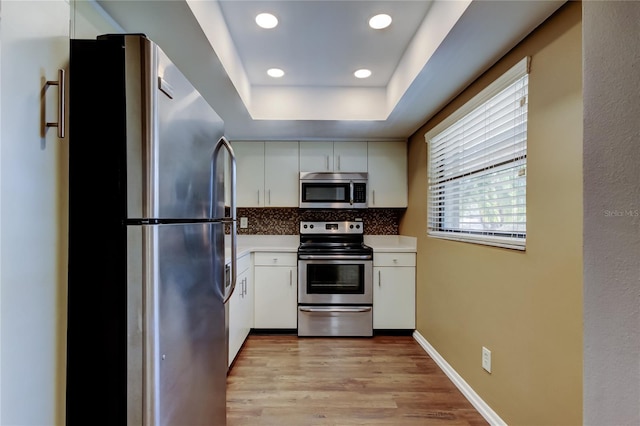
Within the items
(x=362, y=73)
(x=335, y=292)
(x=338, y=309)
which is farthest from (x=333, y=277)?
(x=362, y=73)

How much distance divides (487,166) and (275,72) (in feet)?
5.62

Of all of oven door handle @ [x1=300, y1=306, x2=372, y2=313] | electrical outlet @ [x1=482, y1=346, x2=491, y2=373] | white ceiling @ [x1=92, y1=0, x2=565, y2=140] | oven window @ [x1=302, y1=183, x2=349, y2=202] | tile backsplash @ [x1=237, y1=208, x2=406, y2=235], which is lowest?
oven door handle @ [x1=300, y1=306, x2=372, y2=313]

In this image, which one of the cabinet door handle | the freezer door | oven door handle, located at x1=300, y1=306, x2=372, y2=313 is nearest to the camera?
the cabinet door handle

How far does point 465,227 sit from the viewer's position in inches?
80.4

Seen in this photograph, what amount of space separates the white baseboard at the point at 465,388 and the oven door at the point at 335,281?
0.70 m

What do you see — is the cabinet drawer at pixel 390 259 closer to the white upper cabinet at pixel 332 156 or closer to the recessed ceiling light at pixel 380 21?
the white upper cabinet at pixel 332 156

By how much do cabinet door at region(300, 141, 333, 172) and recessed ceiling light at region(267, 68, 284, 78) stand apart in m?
0.93

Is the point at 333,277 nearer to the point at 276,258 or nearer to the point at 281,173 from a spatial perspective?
the point at 276,258

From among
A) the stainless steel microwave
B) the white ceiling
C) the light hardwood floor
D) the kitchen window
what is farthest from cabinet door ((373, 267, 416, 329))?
the white ceiling

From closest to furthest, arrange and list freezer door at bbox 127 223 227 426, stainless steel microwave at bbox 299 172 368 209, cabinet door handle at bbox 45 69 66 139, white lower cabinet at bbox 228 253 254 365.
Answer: cabinet door handle at bbox 45 69 66 139 < freezer door at bbox 127 223 227 426 < white lower cabinet at bbox 228 253 254 365 < stainless steel microwave at bbox 299 172 368 209

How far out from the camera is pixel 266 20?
1726 millimetres

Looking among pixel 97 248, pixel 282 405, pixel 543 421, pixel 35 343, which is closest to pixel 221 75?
pixel 97 248

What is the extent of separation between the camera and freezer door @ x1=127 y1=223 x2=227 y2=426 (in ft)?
2.70

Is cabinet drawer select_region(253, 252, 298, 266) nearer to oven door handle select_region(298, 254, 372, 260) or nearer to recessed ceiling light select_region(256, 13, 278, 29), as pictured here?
oven door handle select_region(298, 254, 372, 260)
